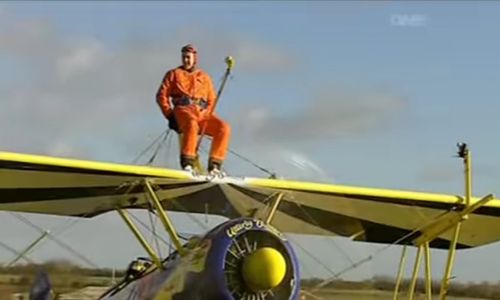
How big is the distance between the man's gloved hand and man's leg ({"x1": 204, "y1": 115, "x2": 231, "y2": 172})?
259 millimetres

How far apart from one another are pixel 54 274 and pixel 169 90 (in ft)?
7.30

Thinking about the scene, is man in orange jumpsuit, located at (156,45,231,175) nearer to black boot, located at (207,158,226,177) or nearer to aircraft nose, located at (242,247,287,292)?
black boot, located at (207,158,226,177)

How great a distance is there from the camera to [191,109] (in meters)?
8.91

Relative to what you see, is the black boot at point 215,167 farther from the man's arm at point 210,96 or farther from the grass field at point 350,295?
the grass field at point 350,295

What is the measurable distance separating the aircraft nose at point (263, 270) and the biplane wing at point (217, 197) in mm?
1338

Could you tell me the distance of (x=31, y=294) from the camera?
10586 millimetres

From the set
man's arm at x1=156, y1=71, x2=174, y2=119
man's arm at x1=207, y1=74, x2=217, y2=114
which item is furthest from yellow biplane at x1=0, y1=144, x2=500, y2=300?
man's arm at x1=207, y1=74, x2=217, y2=114

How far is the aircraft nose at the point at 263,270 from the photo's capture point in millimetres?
6984

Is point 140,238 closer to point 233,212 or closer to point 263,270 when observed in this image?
point 233,212

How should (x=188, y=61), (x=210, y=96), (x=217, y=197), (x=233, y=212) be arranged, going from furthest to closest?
(x=188, y=61) < (x=210, y=96) < (x=217, y=197) < (x=233, y=212)

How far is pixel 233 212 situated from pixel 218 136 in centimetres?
74

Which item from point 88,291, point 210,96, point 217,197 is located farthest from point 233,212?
point 88,291

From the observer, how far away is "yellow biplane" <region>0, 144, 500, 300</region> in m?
7.18

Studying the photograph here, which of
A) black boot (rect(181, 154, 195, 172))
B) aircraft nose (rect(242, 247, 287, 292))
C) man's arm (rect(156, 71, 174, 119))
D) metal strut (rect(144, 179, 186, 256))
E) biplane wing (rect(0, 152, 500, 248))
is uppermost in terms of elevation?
man's arm (rect(156, 71, 174, 119))
